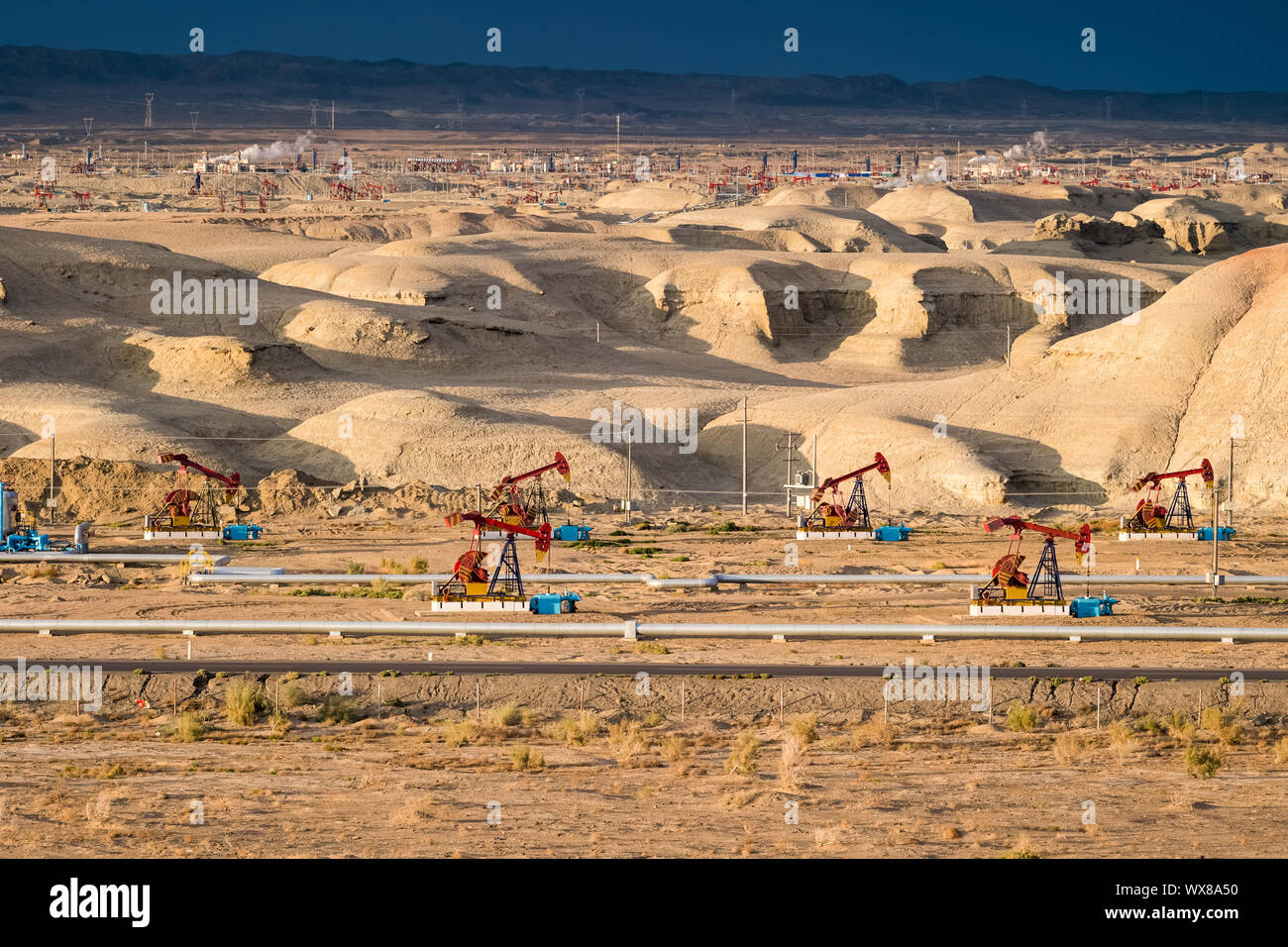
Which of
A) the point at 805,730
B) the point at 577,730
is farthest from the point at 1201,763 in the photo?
the point at 577,730

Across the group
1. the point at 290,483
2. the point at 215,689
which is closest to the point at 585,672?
the point at 215,689

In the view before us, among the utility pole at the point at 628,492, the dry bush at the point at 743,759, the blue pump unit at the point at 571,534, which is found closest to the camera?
the dry bush at the point at 743,759

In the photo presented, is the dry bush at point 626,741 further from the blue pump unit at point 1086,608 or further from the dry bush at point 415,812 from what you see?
the blue pump unit at point 1086,608

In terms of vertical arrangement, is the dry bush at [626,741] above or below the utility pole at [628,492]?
below

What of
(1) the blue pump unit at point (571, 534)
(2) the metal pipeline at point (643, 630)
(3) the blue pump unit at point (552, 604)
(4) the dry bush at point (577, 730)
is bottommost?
(4) the dry bush at point (577, 730)

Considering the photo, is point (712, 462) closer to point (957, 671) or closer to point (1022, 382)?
point (1022, 382)

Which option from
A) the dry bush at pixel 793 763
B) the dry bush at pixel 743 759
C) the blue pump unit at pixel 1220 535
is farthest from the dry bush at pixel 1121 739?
the blue pump unit at pixel 1220 535

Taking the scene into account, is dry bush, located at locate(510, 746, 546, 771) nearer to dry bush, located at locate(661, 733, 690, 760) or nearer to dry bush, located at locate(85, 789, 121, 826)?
dry bush, located at locate(661, 733, 690, 760)

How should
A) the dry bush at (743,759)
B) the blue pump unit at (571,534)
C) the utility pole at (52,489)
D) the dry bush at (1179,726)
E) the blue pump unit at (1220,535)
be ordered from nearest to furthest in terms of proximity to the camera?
the dry bush at (743,759) < the dry bush at (1179,726) < the blue pump unit at (571,534) < the blue pump unit at (1220,535) < the utility pole at (52,489)

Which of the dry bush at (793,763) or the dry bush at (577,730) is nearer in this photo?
the dry bush at (793,763)
